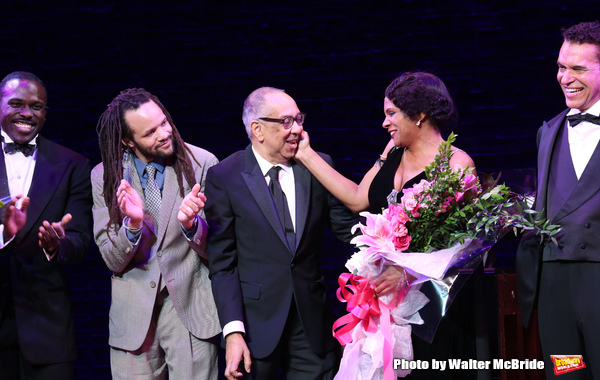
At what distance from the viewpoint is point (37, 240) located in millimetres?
3381

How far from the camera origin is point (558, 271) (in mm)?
Result: 2705

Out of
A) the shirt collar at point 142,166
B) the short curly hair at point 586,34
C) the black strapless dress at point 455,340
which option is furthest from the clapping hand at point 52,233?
the short curly hair at point 586,34

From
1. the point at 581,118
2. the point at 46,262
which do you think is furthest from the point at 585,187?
the point at 46,262

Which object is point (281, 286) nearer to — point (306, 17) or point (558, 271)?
point (558, 271)

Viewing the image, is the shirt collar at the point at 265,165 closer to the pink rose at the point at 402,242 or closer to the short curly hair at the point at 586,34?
the pink rose at the point at 402,242

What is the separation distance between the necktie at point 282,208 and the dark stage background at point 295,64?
128 cm

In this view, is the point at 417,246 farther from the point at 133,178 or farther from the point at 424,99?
the point at 133,178

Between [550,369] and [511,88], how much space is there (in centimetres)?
197

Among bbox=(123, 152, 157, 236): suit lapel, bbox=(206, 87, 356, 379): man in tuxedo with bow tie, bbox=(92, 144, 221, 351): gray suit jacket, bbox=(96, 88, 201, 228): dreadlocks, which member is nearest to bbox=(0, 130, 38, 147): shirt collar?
bbox=(96, 88, 201, 228): dreadlocks

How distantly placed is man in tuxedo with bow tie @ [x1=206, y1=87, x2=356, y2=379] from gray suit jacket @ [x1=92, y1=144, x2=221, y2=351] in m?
0.16

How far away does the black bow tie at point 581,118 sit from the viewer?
2.77 metres

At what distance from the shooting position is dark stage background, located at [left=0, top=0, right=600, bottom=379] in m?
4.24

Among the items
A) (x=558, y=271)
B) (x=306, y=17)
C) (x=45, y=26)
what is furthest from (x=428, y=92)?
(x=45, y=26)

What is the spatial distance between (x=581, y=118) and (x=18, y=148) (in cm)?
Result: 244
